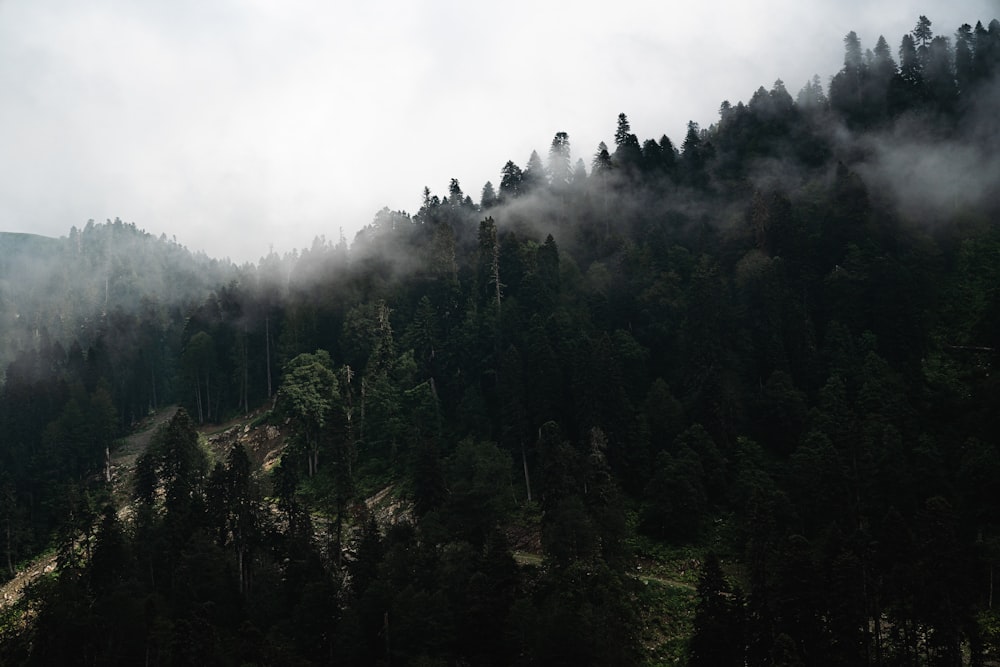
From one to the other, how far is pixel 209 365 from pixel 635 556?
80482mm

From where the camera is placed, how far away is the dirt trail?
2884 inches

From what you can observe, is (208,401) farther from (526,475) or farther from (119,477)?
(526,475)

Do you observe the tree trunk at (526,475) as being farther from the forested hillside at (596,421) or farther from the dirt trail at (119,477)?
the dirt trail at (119,477)

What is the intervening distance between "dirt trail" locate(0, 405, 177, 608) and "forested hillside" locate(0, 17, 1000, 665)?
7.52 ft

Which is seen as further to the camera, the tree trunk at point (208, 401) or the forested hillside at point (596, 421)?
the tree trunk at point (208, 401)

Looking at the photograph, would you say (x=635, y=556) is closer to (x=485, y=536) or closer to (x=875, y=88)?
(x=485, y=536)

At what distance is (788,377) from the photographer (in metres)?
68.1

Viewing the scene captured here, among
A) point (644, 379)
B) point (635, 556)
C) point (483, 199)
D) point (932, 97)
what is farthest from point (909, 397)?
point (483, 199)

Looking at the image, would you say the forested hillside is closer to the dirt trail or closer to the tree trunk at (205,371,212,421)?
the tree trunk at (205,371,212,421)

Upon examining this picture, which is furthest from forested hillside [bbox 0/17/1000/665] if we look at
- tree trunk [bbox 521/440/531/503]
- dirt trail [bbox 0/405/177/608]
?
dirt trail [bbox 0/405/177/608]

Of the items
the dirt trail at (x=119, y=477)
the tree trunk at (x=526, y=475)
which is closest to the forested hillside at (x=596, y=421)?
the tree trunk at (x=526, y=475)

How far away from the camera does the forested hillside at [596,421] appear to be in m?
41.6

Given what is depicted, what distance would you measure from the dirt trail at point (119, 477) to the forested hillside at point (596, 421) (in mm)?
2293

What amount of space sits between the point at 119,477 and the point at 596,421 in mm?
72594
